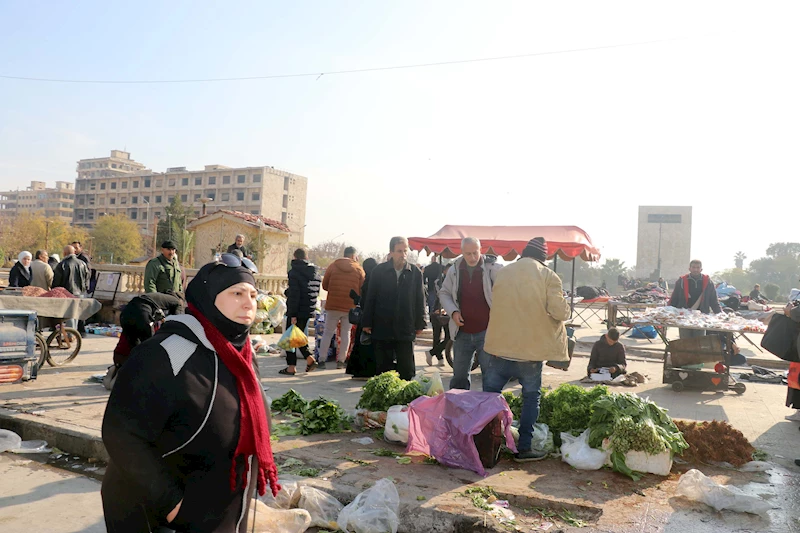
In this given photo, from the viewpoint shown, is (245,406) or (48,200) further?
(48,200)

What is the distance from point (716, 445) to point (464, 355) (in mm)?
2568

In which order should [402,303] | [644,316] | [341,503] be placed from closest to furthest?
1. [341,503]
2. [402,303]
3. [644,316]

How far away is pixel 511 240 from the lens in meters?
16.4

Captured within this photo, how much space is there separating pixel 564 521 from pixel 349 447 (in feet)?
7.30

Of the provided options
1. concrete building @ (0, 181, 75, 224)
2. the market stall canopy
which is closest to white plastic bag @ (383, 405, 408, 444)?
the market stall canopy

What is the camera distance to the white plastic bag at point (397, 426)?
5719mm

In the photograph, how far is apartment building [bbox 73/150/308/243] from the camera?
340 feet

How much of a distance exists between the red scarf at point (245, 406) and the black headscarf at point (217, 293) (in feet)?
0.09

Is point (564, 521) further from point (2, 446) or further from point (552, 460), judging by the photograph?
point (2, 446)

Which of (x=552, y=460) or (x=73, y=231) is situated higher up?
(x=73, y=231)

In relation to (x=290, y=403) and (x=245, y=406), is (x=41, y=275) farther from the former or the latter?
(x=245, y=406)

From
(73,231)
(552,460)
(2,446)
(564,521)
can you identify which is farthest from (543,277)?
(73,231)

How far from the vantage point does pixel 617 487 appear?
4793mm

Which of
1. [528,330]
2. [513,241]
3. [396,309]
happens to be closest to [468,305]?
[396,309]
